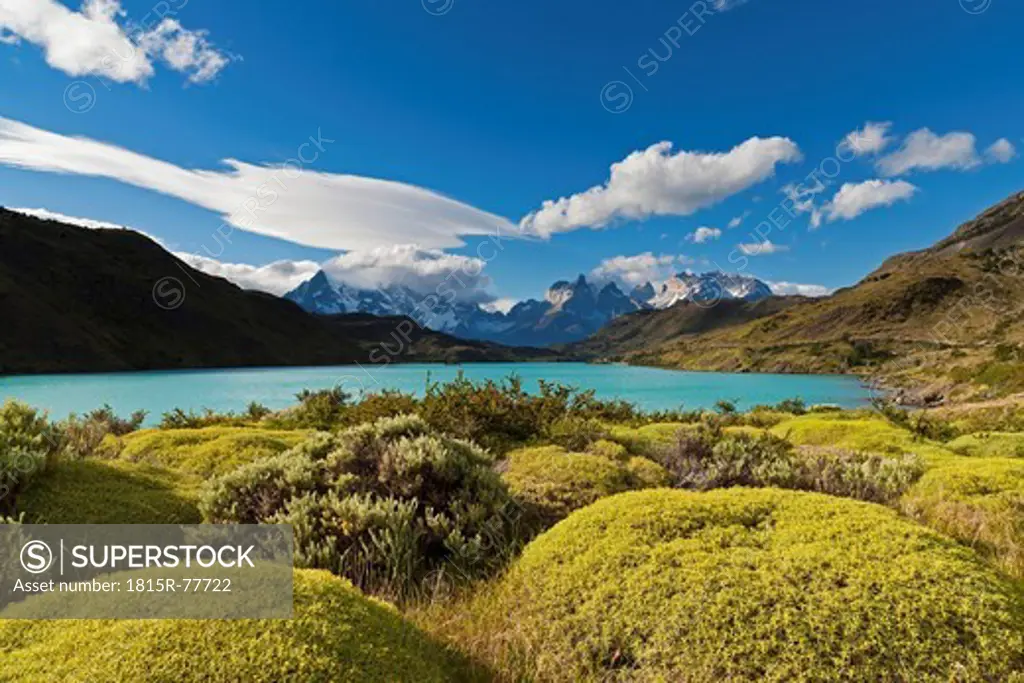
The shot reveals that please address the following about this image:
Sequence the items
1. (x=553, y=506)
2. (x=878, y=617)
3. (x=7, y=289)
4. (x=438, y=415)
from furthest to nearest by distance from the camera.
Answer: (x=7, y=289) < (x=438, y=415) < (x=553, y=506) < (x=878, y=617)

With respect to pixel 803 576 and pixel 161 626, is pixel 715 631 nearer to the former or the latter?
pixel 803 576

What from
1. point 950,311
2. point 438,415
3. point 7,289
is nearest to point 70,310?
point 7,289

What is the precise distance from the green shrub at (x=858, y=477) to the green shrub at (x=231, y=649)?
6.34 meters

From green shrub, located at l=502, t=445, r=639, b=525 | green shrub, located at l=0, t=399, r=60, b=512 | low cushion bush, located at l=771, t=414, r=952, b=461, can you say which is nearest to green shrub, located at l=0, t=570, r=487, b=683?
green shrub, located at l=502, t=445, r=639, b=525

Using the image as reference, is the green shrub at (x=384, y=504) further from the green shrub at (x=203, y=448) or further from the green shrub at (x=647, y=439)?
the green shrub at (x=647, y=439)

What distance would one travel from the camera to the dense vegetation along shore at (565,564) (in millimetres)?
3643

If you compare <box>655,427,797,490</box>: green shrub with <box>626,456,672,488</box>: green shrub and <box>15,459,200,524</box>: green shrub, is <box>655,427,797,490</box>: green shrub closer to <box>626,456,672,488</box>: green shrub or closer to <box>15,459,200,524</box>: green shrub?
<box>626,456,672,488</box>: green shrub

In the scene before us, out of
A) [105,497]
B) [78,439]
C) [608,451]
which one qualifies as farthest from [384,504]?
[78,439]

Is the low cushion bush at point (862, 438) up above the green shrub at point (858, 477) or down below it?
below

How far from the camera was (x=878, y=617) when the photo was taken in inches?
162

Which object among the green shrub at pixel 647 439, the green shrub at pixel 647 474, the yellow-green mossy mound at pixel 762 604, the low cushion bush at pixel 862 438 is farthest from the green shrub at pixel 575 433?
the yellow-green mossy mound at pixel 762 604

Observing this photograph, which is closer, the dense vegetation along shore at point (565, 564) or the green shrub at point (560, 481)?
the dense vegetation along shore at point (565, 564)

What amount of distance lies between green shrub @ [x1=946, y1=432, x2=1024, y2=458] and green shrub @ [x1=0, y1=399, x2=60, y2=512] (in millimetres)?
18060

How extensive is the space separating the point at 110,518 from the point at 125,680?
507 centimetres
